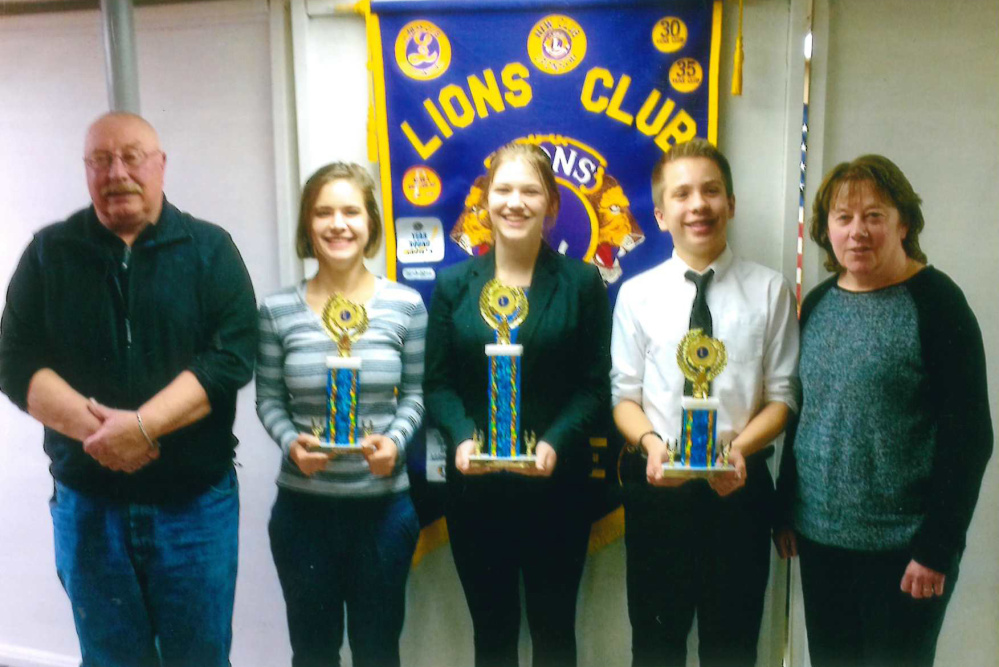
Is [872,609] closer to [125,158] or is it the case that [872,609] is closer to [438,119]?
[438,119]

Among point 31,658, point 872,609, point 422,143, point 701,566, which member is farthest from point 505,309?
point 31,658

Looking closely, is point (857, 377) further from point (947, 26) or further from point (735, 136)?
point (947, 26)

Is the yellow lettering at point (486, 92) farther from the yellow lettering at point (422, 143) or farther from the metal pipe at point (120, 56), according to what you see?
the metal pipe at point (120, 56)

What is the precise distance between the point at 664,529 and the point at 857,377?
418mm

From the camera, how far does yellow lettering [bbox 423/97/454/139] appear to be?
133 cm

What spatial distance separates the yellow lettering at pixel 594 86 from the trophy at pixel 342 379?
1.80 feet

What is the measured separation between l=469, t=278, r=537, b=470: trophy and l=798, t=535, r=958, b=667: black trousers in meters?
0.54

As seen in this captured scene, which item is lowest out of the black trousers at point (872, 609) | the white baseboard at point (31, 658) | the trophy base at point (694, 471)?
the white baseboard at point (31, 658)

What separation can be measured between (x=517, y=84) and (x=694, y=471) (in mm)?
751

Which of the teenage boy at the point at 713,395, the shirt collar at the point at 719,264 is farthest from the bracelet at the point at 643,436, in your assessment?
the shirt collar at the point at 719,264

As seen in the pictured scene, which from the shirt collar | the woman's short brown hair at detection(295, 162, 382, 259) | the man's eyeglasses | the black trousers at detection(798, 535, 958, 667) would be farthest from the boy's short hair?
the man's eyeglasses

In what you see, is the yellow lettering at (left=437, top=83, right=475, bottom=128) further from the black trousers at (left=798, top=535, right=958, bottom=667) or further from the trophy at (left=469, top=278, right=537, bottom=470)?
the black trousers at (left=798, top=535, right=958, bottom=667)

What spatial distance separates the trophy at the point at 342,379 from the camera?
1207 mm

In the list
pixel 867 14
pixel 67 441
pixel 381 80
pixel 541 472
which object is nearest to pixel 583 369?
pixel 541 472
